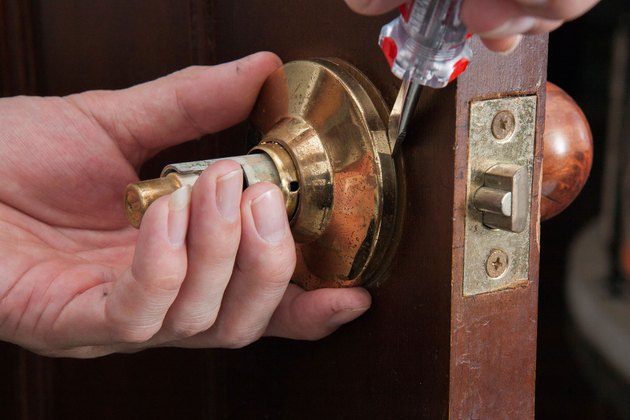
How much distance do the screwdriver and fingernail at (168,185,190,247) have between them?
0.14 m

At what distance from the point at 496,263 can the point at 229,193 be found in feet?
0.52

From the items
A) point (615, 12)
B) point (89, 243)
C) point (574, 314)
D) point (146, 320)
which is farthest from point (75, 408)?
point (615, 12)

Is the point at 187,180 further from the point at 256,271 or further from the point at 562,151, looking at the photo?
the point at 562,151

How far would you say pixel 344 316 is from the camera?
0.53 meters

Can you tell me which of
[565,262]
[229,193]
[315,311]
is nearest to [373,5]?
[229,193]

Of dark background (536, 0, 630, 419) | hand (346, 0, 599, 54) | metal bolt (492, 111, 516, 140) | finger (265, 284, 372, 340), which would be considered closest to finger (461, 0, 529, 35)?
hand (346, 0, 599, 54)

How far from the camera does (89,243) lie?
68 cm

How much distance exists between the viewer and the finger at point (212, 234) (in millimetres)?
446

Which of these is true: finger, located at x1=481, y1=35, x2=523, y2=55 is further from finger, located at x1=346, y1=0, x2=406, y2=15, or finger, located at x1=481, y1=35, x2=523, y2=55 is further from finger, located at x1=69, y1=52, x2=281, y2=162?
finger, located at x1=69, y1=52, x2=281, y2=162

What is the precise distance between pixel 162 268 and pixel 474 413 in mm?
200

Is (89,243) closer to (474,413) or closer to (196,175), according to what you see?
(196,175)

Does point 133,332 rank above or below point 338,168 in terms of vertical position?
below

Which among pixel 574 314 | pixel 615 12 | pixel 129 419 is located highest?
pixel 615 12

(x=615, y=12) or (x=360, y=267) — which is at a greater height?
(x=615, y=12)
